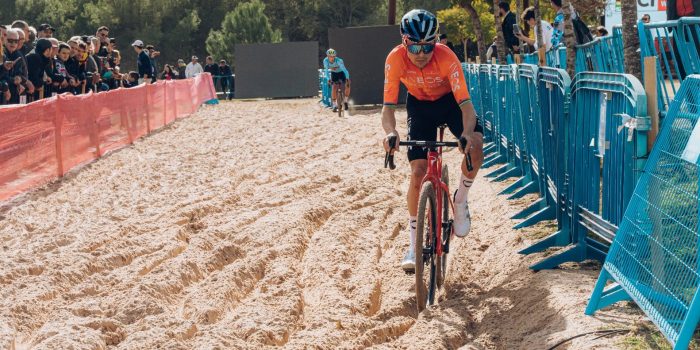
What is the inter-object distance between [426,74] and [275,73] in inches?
1459

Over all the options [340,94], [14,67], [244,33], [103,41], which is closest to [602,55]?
[14,67]

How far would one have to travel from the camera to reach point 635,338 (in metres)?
4.79

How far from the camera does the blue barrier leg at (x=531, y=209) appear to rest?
332 inches

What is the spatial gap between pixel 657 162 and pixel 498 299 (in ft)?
6.24

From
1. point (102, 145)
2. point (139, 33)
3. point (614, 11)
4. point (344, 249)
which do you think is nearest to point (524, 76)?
point (344, 249)

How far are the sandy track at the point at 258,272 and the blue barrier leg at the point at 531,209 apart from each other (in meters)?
0.13

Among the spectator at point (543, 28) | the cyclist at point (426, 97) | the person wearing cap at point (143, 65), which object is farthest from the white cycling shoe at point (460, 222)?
the person wearing cap at point (143, 65)

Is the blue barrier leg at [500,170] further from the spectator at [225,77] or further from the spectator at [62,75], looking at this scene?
the spectator at [225,77]

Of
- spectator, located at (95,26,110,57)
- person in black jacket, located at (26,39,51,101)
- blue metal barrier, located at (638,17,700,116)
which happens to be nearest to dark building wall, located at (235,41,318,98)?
spectator, located at (95,26,110,57)

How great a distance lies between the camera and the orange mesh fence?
38.1ft

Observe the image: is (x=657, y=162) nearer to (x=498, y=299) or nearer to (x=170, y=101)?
(x=498, y=299)

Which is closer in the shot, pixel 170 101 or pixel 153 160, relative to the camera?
pixel 153 160

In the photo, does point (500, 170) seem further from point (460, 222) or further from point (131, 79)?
point (131, 79)

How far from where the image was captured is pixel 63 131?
13781 mm
